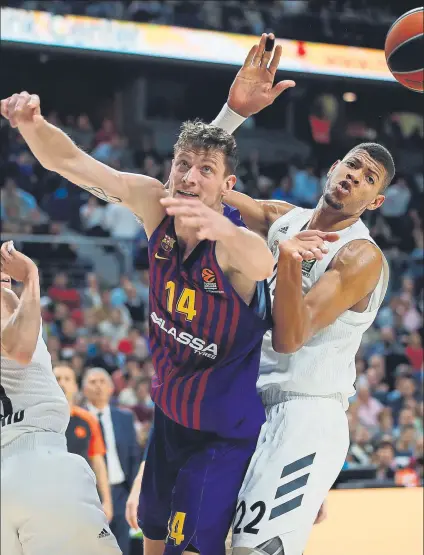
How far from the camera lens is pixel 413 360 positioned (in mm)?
12938

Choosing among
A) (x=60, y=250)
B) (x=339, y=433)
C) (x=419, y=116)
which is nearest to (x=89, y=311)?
(x=60, y=250)

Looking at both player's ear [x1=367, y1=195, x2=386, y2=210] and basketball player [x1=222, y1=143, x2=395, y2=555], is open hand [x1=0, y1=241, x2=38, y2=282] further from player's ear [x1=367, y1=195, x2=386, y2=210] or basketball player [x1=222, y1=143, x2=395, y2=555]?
player's ear [x1=367, y1=195, x2=386, y2=210]

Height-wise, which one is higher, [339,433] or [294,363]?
[294,363]

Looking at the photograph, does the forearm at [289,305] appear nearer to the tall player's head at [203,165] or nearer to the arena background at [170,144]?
the tall player's head at [203,165]

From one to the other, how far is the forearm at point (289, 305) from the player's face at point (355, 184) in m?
0.68

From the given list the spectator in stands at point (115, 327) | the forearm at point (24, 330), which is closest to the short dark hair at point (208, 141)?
Answer: the forearm at point (24, 330)

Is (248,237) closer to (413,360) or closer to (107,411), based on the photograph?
(107,411)

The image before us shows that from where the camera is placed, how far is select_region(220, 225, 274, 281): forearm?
3221mm

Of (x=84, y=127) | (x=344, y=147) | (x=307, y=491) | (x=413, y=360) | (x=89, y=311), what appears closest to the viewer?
(x=307, y=491)

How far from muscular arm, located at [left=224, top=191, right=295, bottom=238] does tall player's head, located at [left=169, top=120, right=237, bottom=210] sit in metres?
0.63

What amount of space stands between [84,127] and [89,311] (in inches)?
166

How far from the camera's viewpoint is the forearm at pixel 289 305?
3537 millimetres

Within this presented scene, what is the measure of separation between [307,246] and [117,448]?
391cm

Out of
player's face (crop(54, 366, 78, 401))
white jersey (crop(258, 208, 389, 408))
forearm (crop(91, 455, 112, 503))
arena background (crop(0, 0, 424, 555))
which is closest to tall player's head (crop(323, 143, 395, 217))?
white jersey (crop(258, 208, 389, 408))
